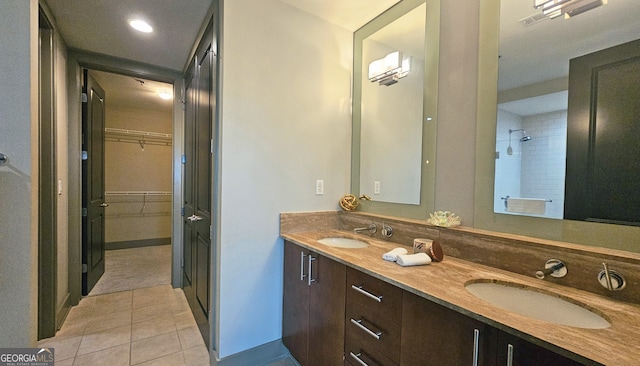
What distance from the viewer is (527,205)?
4.15ft

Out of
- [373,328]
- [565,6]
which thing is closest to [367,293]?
[373,328]

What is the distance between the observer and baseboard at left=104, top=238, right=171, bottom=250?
4578mm

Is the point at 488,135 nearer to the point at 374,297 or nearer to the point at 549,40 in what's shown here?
the point at 549,40

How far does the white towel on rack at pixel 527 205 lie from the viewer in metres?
1.22

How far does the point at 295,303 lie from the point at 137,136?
15.1ft

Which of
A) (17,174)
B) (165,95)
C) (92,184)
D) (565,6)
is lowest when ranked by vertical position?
(92,184)

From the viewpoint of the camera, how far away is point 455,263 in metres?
1.33

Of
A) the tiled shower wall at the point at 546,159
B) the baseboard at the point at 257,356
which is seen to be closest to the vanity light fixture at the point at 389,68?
the tiled shower wall at the point at 546,159

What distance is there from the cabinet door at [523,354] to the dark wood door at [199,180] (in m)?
1.74

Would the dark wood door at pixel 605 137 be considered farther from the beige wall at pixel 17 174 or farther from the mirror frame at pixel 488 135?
the beige wall at pixel 17 174

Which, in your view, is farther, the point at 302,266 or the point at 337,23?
the point at 337,23

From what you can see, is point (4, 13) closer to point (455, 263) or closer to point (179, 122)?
point (179, 122)

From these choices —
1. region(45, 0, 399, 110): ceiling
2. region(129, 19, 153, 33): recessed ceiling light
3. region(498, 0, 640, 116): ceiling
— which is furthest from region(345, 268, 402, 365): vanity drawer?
region(129, 19, 153, 33): recessed ceiling light

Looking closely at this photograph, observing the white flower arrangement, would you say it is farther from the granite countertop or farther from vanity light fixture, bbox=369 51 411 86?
vanity light fixture, bbox=369 51 411 86
